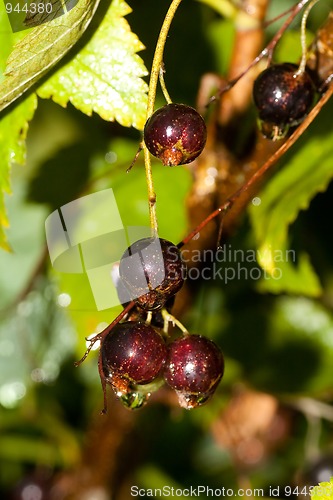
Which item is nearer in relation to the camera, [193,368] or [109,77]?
[193,368]

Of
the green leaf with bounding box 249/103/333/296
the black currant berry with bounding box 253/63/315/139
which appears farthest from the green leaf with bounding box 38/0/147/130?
the green leaf with bounding box 249/103/333/296

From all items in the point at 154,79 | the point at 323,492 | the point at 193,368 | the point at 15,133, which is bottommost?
the point at 323,492

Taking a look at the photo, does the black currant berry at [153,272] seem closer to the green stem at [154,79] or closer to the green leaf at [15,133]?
the green stem at [154,79]

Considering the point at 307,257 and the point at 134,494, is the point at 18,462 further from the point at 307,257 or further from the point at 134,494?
the point at 307,257

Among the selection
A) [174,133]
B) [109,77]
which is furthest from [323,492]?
[109,77]

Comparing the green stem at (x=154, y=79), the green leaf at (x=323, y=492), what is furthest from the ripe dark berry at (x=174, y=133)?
the green leaf at (x=323, y=492)

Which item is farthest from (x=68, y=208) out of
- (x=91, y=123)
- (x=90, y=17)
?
(x=90, y=17)

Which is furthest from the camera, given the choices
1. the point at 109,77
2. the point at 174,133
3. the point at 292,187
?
the point at 292,187

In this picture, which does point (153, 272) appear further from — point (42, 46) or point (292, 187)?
point (292, 187)
